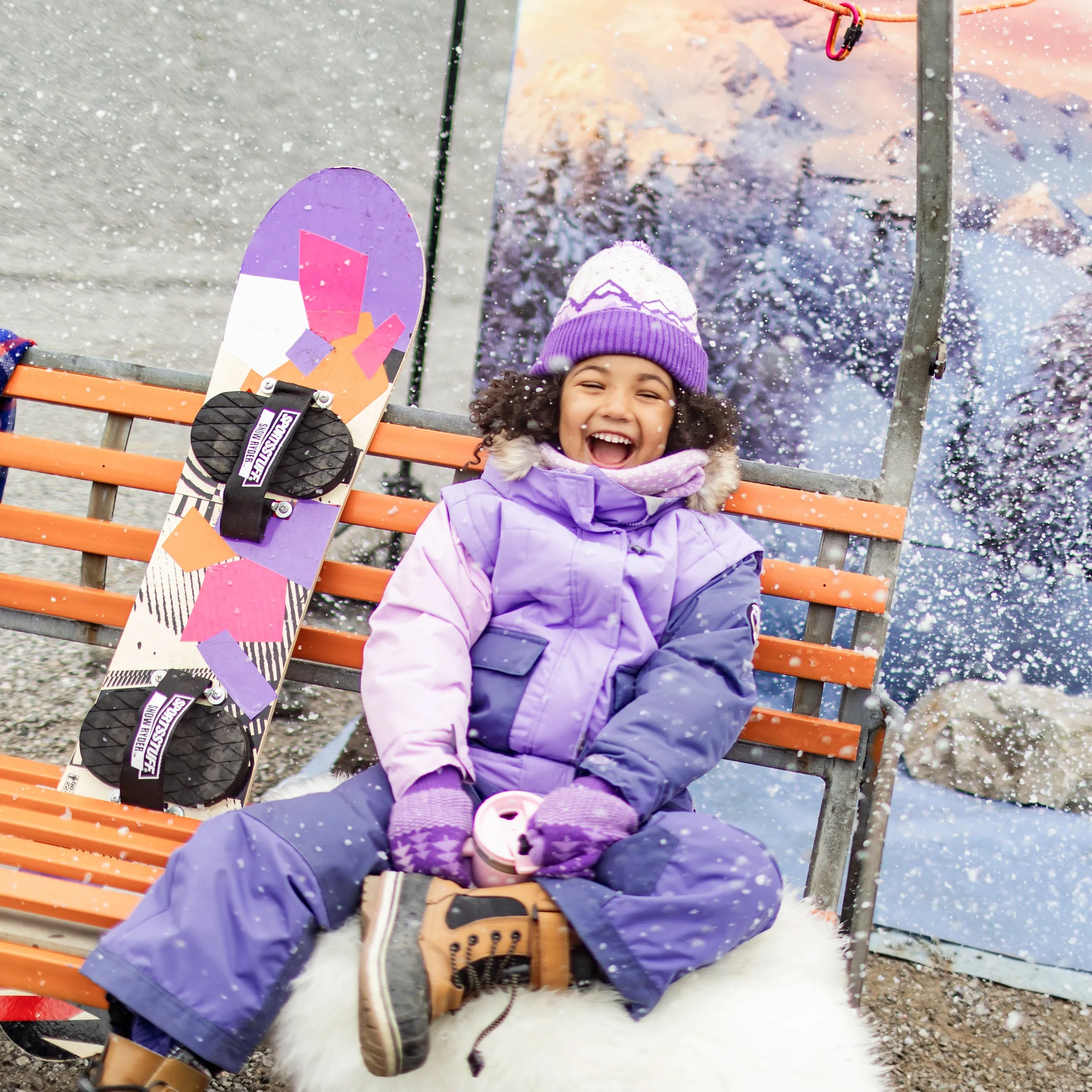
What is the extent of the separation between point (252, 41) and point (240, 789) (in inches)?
95.4

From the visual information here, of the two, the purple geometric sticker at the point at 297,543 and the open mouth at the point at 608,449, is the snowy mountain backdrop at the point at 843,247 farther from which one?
the open mouth at the point at 608,449

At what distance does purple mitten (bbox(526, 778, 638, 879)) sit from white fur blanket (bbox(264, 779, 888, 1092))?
0.16 meters

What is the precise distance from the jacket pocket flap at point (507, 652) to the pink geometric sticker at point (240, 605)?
1.70 feet

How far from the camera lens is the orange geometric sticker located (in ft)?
6.77

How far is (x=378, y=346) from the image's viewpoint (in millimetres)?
2244

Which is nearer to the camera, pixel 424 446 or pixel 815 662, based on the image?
pixel 815 662

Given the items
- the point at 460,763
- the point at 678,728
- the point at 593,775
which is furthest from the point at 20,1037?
the point at 678,728

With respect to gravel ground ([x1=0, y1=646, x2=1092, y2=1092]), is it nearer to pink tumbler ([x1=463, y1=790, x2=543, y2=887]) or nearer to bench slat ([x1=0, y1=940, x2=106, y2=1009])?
bench slat ([x1=0, y1=940, x2=106, y2=1009])

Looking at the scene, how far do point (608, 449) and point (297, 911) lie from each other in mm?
996

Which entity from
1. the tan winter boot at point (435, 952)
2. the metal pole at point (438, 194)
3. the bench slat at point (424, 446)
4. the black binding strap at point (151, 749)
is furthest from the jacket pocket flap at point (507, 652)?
the metal pole at point (438, 194)

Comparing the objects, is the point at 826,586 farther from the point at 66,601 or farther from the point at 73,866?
the point at 66,601

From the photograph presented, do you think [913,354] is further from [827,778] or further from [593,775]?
[593,775]

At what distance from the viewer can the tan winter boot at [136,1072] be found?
1209mm

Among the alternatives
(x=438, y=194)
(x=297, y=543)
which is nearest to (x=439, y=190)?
(x=438, y=194)
